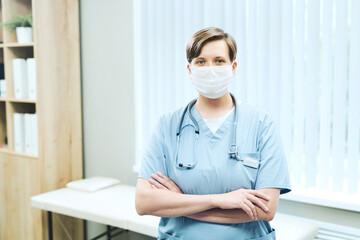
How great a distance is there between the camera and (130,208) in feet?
6.97

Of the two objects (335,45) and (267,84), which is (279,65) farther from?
(335,45)

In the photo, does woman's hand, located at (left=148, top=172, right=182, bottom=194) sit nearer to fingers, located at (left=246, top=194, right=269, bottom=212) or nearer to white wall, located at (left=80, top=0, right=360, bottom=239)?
fingers, located at (left=246, top=194, right=269, bottom=212)

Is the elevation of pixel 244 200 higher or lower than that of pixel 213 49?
lower

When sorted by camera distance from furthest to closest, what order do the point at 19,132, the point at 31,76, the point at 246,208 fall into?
the point at 19,132
the point at 31,76
the point at 246,208

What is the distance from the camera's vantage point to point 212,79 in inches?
53.9

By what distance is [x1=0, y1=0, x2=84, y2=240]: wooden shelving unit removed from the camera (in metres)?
2.58

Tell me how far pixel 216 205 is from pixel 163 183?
0.76ft

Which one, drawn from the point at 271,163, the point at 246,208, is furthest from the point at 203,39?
the point at 246,208

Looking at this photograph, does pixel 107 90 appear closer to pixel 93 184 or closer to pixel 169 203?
pixel 93 184

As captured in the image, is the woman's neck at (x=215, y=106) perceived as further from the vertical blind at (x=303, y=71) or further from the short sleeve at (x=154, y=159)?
the vertical blind at (x=303, y=71)

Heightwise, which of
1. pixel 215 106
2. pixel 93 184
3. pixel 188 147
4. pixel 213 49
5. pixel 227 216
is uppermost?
pixel 213 49

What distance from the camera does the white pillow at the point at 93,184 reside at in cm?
247

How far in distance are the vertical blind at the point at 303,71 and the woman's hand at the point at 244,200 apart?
0.79 meters

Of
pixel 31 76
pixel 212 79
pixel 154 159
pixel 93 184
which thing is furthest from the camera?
pixel 31 76
